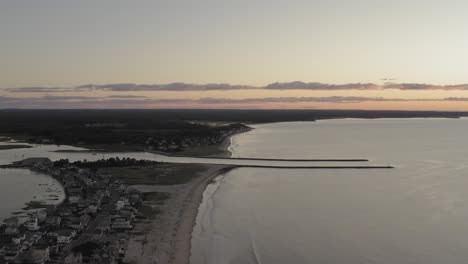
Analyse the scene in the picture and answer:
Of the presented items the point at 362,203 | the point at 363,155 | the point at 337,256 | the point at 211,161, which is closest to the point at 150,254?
the point at 337,256

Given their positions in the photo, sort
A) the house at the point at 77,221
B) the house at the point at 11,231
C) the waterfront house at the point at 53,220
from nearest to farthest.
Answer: the house at the point at 11,231 < the house at the point at 77,221 < the waterfront house at the point at 53,220

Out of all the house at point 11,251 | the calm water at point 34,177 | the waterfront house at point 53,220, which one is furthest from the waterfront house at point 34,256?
the calm water at point 34,177

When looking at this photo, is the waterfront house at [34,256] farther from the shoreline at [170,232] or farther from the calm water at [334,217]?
the calm water at [334,217]

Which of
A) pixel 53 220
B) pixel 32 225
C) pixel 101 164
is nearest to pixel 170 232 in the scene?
pixel 53 220

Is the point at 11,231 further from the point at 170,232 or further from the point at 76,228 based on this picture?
the point at 170,232

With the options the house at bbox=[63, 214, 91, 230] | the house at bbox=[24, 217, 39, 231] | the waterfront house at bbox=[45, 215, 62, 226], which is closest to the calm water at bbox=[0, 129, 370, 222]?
the waterfront house at bbox=[45, 215, 62, 226]

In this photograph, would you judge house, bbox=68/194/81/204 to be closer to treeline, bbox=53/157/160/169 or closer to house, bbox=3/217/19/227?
house, bbox=3/217/19/227
